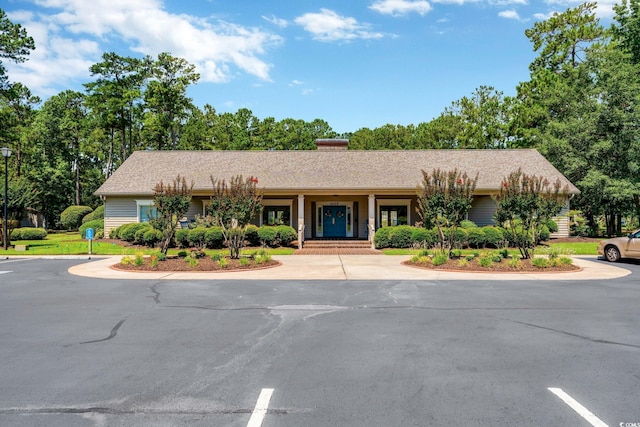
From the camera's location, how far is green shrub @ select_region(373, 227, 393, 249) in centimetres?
2298

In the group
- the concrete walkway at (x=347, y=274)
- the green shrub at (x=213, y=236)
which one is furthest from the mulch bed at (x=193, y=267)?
the green shrub at (x=213, y=236)

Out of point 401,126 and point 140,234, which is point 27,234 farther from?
point 401,126

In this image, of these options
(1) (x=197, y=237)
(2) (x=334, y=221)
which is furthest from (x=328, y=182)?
(1) (x=197, y=237)

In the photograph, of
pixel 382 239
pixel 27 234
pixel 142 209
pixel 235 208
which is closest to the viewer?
pixel 235 208

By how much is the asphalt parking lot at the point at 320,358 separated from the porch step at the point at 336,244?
13.6m

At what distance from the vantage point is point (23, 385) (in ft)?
16.1

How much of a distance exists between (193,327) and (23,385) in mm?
2833

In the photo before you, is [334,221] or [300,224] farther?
[334,221]

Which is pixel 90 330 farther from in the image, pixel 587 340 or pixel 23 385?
pixel 587 340

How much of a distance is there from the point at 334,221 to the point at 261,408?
2393cm

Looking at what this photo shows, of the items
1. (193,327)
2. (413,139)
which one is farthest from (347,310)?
(413,139)

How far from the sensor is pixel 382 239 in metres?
23.0

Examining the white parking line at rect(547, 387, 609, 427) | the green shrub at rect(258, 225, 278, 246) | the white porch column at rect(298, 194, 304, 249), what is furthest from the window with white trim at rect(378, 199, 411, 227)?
the white parking line at rect(547, 387, 609, 427)

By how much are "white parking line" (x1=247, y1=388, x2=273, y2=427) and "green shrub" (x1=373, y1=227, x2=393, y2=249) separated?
18.7 meters
